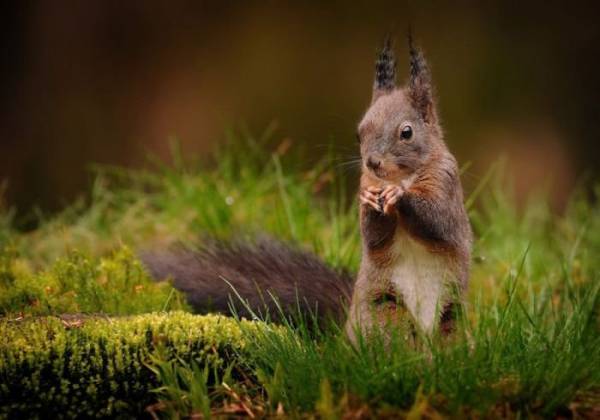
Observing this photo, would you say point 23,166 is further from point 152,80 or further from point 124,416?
point 124,416

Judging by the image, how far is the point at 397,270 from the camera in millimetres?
3510

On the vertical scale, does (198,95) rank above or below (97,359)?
above

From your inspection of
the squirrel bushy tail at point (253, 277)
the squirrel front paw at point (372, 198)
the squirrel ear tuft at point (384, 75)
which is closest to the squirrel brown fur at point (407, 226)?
the squirrel front paw at point (372, 198)

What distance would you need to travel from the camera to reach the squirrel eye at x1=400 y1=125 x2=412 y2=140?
358 cm

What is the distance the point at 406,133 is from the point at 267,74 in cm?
561

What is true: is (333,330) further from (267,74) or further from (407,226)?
(267,74)

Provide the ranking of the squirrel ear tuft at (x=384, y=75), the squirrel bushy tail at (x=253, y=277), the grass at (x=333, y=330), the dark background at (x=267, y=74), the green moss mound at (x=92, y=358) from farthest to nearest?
the dark background at (x=267, y=74)
the squirrel bushy tail at (x=253, y=277)
the squirrel ear tuft at (x=384, y=75)
the green moss mound at (x=92, y=358)
the grass at (x=333, y=330)

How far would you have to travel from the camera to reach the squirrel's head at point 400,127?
3.54 m

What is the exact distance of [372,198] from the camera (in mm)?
3434

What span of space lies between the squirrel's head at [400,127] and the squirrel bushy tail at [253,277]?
2.57ft

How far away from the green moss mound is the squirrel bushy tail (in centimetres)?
68

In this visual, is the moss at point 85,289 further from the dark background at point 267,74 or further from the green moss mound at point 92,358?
the dark background at point 267,74

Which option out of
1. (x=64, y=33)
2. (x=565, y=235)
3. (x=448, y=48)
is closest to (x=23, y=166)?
(x=64, y=33)

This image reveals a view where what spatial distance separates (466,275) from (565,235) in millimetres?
3080
